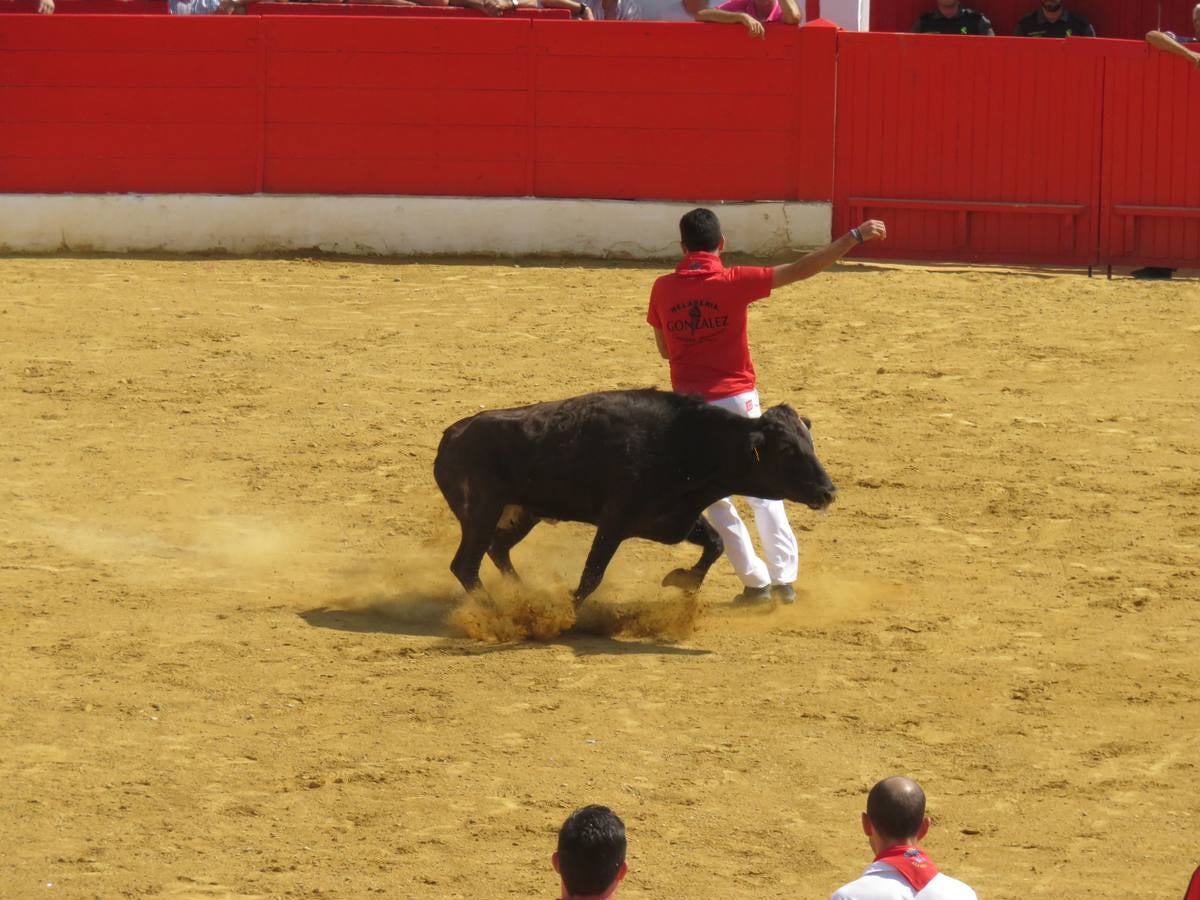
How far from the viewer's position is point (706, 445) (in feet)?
24.6

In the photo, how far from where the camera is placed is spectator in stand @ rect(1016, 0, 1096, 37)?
15844mm

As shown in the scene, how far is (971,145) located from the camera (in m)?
14.6

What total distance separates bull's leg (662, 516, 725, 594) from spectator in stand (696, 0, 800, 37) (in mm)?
7381

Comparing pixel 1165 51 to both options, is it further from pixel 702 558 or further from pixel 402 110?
pixel 702 558

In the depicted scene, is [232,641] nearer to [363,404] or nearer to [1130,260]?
[363,404]

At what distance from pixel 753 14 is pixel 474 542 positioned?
27.0 ft

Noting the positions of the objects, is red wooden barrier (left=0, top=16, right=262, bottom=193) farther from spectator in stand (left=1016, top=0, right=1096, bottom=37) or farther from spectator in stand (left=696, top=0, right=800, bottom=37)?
spectator in stand (left=1016, top=0, right=1096, bottom=37)

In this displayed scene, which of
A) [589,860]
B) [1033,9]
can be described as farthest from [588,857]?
[1033,9]

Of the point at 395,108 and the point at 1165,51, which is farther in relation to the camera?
the point at 395,108

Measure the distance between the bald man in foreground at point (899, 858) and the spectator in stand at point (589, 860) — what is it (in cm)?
52

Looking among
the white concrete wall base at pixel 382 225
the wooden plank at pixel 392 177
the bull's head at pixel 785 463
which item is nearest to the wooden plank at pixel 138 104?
the wooden plank at pixel 392 177

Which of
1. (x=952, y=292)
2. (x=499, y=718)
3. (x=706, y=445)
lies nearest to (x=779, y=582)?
(x=706, y=445)

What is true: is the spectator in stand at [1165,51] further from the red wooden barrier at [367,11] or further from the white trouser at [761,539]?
the white trouser at [761,539]

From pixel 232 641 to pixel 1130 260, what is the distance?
30.1ft
